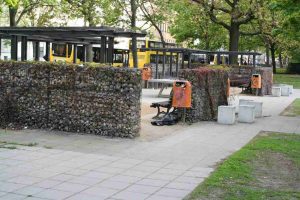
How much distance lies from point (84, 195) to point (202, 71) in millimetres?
8450

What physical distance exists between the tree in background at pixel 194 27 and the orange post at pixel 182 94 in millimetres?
21777

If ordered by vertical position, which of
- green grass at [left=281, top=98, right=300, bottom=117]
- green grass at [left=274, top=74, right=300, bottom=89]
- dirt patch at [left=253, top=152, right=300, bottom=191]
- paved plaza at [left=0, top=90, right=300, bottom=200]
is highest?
green grass at [left=274, top=74, right=300, bottom=89]

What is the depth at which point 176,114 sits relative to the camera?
46.2 feet

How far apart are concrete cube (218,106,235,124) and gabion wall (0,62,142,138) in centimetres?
Result: 370

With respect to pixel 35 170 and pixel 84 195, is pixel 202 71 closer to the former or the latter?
pixel 35 170

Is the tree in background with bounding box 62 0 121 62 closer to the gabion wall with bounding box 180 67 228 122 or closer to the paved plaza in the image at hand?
the gabion wall with bounding box 180 67 228 122

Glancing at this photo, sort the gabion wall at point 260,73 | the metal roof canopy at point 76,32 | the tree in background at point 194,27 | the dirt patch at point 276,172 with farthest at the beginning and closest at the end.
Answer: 1. the tree in background at point 194,27
2. the gabion wall at point 260,73
3. the metal roof canopy at point 76,32
4. the dirt patch at point 276,172

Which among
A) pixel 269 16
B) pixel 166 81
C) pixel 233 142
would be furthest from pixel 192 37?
pixel 233 142

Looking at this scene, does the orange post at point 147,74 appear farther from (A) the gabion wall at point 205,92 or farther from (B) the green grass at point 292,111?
(A) the gabion wall at point 205,92

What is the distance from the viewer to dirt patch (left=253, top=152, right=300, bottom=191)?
286 inches

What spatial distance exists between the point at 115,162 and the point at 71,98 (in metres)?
3.42

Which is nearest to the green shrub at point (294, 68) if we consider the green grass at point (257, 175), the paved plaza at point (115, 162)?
the paved plaza at point (115, 162)

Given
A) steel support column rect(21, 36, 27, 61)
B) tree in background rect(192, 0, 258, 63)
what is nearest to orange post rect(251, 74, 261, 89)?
tree in background rect(192, 0, 258, 63)

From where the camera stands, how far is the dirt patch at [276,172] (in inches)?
286
